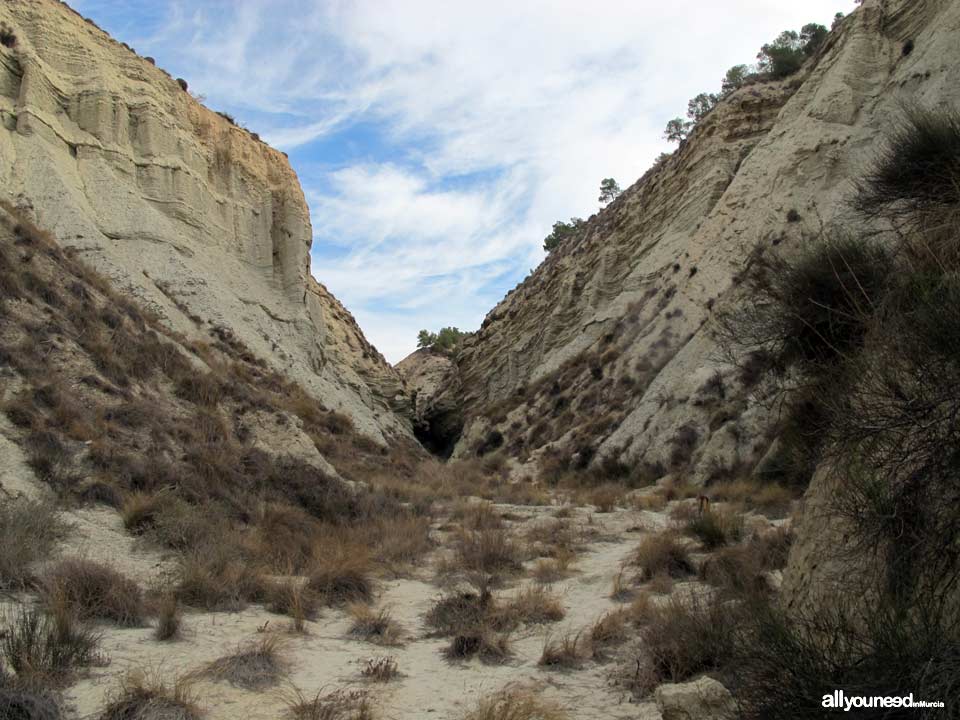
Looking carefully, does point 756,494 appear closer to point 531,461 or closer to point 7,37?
point 531,461

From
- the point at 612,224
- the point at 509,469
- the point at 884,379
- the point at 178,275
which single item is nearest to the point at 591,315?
the point at 612,224

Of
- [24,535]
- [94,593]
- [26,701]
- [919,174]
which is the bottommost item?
[26,701]

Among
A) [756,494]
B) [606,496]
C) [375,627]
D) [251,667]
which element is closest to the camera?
[251,667]

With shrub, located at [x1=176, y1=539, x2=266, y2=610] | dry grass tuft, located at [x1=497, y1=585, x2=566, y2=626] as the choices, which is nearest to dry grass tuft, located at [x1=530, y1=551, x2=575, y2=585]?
dry grass tuft, located at [x1=497, y1=585, x2=566, y2=626]

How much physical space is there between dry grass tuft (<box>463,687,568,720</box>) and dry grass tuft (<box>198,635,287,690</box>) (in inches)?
64.9

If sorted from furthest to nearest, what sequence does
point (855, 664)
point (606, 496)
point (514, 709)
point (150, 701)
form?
1. point (606, 496)
2. point (514, 709)
3. point (150, 701)
4. point (855, 664)

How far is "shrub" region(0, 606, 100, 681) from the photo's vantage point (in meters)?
4.66

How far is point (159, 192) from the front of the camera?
95.3 ft

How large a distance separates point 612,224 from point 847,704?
34.5 meters

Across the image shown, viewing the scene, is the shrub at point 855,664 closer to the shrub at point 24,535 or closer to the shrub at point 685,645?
the shrub at point 685,645

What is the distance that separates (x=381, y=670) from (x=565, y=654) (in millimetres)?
1570

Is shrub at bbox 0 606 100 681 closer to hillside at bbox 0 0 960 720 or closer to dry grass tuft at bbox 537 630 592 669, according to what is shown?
hillside at bbox 0 0 960 720

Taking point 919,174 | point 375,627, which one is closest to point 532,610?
point 375,627

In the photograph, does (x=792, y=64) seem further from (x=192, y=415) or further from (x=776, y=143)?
(x=192, y=415)
